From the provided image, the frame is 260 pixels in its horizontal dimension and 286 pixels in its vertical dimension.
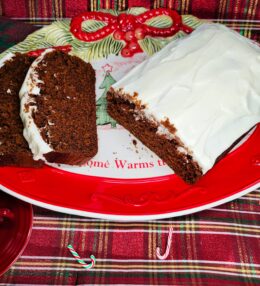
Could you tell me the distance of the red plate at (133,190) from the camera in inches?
85.8

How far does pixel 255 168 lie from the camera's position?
93.7 inches

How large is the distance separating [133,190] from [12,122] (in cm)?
87

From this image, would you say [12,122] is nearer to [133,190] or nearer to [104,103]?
[104,103]

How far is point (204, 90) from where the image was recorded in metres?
2.31

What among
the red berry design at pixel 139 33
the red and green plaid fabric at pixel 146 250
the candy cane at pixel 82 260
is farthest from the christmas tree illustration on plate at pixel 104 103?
the candy cane at pixel 82 260

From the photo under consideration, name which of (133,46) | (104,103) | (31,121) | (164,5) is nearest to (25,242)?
(31,121)

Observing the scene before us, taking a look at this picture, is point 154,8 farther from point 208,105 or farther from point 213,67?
point 208,105

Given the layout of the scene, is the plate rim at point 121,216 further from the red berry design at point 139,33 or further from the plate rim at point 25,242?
the red berry design at point 139,33

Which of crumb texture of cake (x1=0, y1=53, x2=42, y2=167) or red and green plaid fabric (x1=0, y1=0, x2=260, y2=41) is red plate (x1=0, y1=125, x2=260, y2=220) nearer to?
crumb texture of cake (x1=0, y1=53, x2=42, y2=167)

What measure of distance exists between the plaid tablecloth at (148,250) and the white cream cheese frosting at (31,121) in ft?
1.37

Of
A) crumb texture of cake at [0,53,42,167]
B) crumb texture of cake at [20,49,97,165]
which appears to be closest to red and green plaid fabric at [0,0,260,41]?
crumb texture of cake at [20,49,97,165]

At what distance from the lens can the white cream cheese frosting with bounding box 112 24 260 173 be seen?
7.30 feet

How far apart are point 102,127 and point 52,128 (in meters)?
0.49

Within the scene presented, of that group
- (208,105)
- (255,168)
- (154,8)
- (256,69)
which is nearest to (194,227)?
(255,168)
